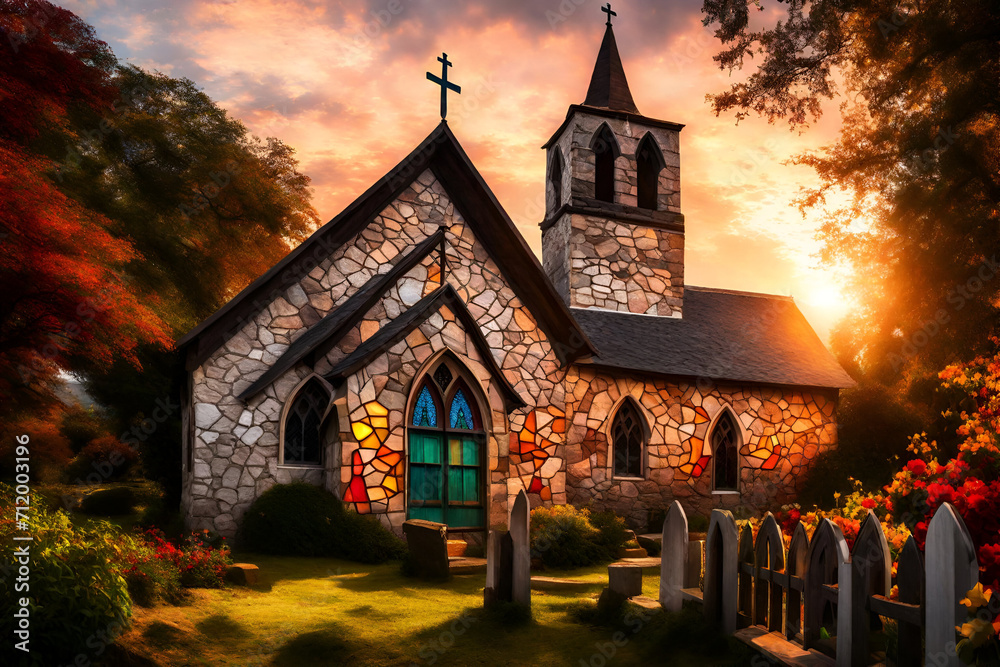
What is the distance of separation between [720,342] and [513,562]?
1361 centimetres

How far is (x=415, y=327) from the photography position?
12555mm

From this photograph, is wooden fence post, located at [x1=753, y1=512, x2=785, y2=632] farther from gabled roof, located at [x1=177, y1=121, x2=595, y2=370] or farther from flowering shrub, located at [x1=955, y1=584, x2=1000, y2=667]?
gabled roof, located at [x1=177, y1=121, x2=595, y2=370]

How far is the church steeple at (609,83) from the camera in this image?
72.0 ft

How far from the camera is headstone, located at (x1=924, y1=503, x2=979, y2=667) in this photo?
415 cm

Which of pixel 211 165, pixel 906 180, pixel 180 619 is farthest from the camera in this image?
pixel 211 165

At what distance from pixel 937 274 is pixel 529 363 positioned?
28.4 feet

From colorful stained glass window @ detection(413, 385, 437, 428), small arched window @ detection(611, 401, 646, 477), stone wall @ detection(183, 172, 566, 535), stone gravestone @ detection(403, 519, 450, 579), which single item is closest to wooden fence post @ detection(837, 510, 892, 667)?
stone gravestone @ detection(403, 519, 450, 579)

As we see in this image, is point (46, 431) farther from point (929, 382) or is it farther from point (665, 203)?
point (929, 382)

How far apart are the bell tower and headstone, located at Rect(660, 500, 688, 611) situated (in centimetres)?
1290

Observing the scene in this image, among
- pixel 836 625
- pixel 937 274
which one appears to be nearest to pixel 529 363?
pixel 937 274

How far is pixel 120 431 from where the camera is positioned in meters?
21.8

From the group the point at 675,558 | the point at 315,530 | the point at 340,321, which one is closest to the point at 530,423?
the point at 340,321

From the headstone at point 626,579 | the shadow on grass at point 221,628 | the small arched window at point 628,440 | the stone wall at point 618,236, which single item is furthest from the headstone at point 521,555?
the stone wall at point 618,236

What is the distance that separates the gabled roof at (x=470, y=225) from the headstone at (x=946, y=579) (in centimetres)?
1075
